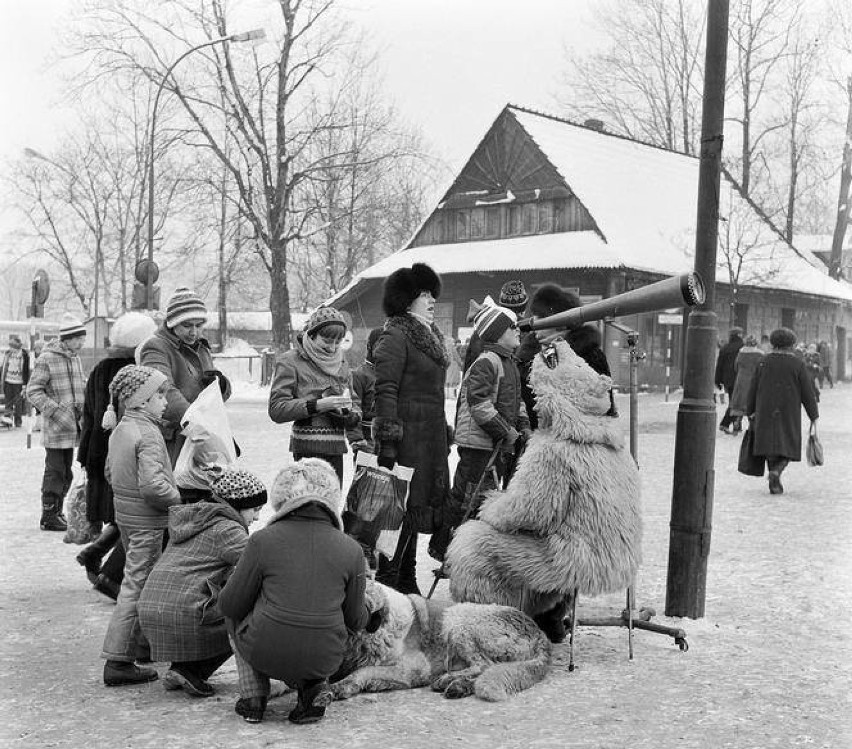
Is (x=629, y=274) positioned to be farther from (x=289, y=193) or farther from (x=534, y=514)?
(x=534, y=514)

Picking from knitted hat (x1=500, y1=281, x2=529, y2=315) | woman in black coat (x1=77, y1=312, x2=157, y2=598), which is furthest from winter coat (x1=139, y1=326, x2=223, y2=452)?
knitted hat (x1=500, y1=281, x2=529, y2=315)

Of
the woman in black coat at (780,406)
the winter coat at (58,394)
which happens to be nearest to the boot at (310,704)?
the winter coat at (58,394)

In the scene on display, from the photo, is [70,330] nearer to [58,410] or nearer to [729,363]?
[58,410]

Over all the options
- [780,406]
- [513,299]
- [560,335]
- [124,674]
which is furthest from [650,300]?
[780,406]

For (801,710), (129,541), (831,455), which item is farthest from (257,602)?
Result: (831,455)

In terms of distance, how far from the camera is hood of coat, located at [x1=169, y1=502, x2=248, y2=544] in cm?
473

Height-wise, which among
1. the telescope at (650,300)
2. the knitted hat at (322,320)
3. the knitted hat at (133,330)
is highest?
the telescope at (650,300)

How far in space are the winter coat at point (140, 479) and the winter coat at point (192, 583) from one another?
337 millimetres

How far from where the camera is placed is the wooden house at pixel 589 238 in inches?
1230

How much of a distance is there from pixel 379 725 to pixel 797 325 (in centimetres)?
3901

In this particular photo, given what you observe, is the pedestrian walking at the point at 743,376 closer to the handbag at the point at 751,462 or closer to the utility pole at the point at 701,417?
the handbag at the point at 751,462

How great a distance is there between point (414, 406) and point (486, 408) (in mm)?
500

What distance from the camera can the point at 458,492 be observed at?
664 centimetres

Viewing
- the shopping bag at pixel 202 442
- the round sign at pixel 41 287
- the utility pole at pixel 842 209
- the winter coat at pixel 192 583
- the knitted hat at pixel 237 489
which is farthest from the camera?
the utility pole at pixel 842 209
